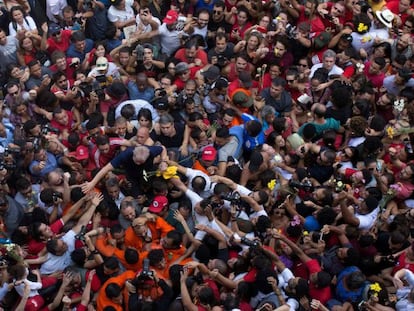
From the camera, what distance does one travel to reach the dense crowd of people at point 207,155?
19.9ft

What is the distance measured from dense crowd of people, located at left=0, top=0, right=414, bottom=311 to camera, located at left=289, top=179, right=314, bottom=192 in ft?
0.04

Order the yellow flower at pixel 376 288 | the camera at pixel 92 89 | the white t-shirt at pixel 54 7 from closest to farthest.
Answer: the yellow flower at pixel 376 288, the camera at pixel 92 89, the white t-shirt at pixel 54 7

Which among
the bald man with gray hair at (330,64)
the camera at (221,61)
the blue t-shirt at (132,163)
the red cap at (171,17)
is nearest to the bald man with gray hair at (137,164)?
the blue t-shirt at (132,163)

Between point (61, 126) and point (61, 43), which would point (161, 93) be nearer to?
point (61, 126)

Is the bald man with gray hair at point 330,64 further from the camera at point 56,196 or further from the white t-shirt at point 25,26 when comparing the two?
the white t-shirt at point 25,26

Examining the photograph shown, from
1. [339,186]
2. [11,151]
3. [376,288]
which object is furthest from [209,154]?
[376,288]

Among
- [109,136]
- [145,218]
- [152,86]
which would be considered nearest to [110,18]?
[152,86]

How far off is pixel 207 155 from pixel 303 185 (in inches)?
44.5

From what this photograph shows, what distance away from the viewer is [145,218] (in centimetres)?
644

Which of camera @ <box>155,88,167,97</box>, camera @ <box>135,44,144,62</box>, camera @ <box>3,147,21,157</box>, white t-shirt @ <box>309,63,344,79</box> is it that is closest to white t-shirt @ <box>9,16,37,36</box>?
camera @ <box>135,44,144,62</box>

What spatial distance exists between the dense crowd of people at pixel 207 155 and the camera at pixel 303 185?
0.04ft

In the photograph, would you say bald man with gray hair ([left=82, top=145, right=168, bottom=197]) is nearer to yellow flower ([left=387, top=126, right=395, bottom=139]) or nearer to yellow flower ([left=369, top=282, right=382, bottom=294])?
yellow flower ([left=369, top=282, right=382, bottom=294])

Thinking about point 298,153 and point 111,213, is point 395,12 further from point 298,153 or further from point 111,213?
point 111,213

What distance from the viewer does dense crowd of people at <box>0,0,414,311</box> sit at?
606 cm
